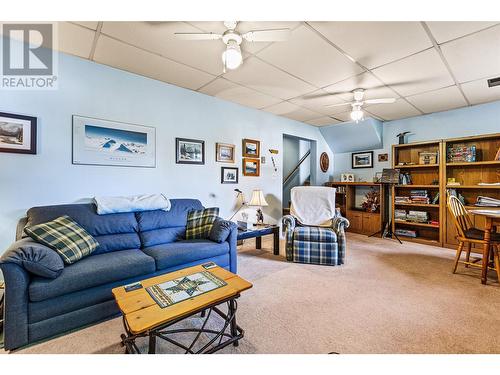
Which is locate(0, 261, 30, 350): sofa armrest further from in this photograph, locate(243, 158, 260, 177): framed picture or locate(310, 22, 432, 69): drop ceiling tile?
locate(243, 158, 260, 177): framed picture

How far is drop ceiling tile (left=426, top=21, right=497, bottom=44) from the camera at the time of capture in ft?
6.09

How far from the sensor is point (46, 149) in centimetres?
233

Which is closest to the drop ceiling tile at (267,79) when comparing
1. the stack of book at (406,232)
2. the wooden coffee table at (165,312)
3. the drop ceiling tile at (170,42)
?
the drop ceiling tile at (170,42)

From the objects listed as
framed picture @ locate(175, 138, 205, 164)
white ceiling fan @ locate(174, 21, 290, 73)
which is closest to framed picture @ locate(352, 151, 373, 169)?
framed picture @ locate(175, 138, 205, 164)

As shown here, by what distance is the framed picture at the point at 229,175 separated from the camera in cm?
371

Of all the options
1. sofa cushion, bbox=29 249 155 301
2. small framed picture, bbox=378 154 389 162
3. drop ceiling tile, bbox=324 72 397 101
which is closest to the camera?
sofa cushion, bbox=29 249 155 301

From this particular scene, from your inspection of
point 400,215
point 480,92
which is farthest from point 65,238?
point 480,92

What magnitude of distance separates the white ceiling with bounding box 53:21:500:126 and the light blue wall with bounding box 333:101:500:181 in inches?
13.8

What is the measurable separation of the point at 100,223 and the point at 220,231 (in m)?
1.23
